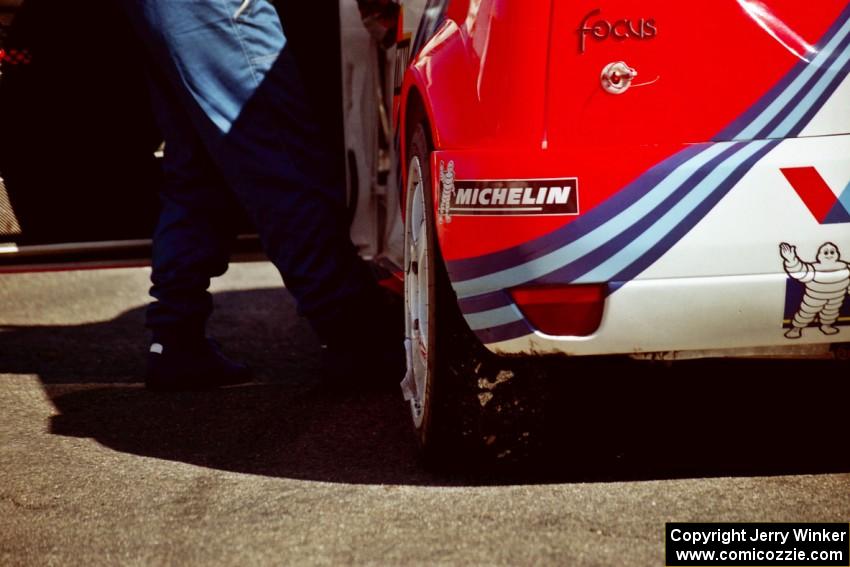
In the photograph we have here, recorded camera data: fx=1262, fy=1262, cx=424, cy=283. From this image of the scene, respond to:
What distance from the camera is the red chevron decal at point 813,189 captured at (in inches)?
87.7

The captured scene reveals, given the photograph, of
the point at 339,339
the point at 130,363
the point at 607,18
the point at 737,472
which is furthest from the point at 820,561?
the point at 130,363

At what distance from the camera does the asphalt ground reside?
2334 mm

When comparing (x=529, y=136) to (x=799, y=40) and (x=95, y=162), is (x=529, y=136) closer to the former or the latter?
(x=799, y=40)

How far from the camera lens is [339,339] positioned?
3639 millimetres

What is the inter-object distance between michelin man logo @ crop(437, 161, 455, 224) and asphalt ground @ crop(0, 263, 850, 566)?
0.48 m

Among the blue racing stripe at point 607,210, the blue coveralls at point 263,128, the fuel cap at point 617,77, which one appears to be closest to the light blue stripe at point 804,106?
the blue racing stripe at point 607,210

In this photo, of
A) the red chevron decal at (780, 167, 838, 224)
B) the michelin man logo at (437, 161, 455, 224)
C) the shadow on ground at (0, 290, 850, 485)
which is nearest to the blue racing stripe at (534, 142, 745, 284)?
the red chevron decal at (780, 167, 838, 224)

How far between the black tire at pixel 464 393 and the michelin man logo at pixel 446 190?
141mm

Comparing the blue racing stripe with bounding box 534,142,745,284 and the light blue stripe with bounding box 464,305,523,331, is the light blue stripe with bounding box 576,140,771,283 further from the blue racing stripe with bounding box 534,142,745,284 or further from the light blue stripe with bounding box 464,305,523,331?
the light blue stripe with bounding box 464,305,523,331

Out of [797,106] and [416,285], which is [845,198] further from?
[416,285]

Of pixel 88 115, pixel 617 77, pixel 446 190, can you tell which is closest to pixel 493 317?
pixel 446 190

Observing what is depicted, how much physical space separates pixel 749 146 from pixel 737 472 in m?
0.81

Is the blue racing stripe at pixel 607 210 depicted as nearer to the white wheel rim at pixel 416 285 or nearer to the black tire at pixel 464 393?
the black tire at pixel 464 393

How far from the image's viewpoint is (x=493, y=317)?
2.37m
